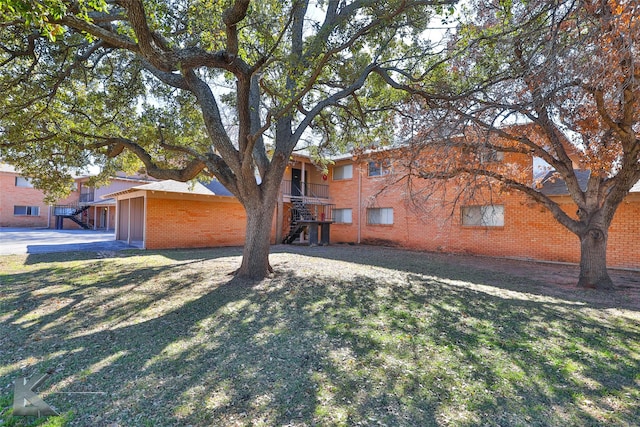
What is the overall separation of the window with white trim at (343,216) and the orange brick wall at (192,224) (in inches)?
225

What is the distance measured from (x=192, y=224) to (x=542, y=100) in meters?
14.5

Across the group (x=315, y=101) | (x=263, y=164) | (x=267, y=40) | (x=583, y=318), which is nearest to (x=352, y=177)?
(x=315, y=101)

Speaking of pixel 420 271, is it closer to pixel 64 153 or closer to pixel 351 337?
pixel 351 337

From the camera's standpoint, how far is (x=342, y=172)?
1972 cm

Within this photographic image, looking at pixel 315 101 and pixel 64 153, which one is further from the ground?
pixel 315 101

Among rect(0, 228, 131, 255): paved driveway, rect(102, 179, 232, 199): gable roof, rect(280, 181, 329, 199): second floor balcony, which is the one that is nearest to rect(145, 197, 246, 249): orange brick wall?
rect(102, 179, 232, 199): gable roof

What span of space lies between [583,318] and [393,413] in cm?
456

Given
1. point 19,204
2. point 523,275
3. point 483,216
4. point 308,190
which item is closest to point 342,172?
point 308,190

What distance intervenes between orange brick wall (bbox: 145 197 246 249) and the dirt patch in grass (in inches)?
277

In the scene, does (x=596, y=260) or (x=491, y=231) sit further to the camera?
(x=491, y=231)

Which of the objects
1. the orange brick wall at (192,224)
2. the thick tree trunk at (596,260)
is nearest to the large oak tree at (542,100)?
the thick tree trunk at (596,260)

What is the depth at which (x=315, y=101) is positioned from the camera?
388 inches

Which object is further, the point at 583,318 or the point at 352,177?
the point at 352,177

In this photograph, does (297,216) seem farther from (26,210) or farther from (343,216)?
(26,210)
